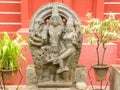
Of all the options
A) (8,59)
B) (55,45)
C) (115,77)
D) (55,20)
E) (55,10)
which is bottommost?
(115,77)

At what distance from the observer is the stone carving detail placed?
4.57 m

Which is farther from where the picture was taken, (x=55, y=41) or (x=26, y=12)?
(x=26, y=12)

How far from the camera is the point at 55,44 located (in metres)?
4.59

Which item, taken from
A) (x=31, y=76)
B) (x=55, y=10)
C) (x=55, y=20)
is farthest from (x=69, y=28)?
(x=31, y=76)

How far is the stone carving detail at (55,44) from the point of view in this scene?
457 centimetres

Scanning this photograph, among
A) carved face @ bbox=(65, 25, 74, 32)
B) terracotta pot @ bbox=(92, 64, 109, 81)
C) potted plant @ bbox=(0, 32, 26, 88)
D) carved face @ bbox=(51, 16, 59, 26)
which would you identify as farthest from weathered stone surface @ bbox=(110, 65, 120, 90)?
potted plant @ bbox=(0, 32, 26, 88)

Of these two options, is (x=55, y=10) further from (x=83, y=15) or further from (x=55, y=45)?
(x=83, y=15)

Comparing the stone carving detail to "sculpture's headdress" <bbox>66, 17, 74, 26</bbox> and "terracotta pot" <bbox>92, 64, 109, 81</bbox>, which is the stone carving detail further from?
"terracotta pot" <bbox>92, 64, 109, 81</bbox>

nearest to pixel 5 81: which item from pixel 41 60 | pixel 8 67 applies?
pixel 8 67

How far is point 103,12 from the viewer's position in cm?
620

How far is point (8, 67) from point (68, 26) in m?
1.06

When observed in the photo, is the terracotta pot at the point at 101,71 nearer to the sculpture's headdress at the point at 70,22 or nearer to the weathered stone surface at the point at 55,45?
the weathered stone surface at the point at 55,45

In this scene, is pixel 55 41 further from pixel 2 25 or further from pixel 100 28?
pixel 2 25

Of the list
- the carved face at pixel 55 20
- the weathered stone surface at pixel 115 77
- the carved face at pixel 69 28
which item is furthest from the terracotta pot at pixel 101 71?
the carved face at pixel 55 20
